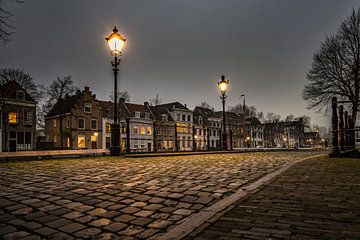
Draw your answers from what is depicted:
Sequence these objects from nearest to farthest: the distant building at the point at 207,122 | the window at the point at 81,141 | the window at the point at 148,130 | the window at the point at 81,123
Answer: the window at the point at 81,141, the window at the point at 81,123, the window at the point at 148,130, the distant building at the point at 207,122

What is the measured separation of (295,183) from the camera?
3762 mm

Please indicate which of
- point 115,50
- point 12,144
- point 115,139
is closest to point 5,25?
point 115,50

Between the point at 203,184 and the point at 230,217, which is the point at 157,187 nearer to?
the point at 203,184

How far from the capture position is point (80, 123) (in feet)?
131

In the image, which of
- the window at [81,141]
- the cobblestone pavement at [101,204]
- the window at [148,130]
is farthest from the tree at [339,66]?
the window at [81,141]

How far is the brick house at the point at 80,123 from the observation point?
3922 cm

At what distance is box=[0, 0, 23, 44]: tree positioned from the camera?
592cm

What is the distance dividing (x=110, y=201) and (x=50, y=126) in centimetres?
4765

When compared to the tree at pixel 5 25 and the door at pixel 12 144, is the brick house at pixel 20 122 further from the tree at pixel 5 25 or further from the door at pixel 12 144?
the tree at pixel 5 25

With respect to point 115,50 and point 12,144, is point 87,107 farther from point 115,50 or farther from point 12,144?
point 115,50

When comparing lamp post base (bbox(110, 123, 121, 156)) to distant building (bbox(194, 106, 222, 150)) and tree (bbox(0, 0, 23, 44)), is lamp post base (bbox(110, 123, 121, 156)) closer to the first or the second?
tree (bbox(0, 0, 23, 44))

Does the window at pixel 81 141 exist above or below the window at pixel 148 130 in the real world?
below

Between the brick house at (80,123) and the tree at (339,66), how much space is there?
32907mm

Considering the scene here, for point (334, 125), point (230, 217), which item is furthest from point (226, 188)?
point (334, 125)
